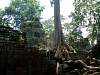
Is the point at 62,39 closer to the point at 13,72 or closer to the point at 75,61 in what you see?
the point at 75,61

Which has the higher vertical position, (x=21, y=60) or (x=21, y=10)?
(x=21, y=10)

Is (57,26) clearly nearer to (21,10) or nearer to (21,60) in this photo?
(21,60)

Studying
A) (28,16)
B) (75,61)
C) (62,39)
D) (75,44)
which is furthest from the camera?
(28,16)

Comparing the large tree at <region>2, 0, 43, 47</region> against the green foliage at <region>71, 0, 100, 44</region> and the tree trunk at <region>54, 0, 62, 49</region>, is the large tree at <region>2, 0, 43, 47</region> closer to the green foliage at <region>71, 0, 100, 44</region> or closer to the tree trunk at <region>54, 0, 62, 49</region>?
the green foliage at <region>71, 0, 100, 44</region>

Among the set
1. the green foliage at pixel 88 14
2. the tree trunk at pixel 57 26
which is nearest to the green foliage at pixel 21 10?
the green foliage at pixel 88 14

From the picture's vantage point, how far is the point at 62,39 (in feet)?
42.8

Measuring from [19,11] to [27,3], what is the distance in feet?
4.17

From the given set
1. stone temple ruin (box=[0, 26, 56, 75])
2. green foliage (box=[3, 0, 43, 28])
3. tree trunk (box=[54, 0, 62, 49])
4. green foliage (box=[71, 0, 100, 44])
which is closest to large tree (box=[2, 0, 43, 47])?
green foliage (box=[3, 0, 43, 28])

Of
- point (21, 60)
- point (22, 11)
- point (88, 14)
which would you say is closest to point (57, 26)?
point (21, 60)

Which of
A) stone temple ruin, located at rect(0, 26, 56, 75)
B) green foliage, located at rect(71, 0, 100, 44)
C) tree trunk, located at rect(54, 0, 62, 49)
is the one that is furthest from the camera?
green foliage, located at rect(71, 0, 100, 44)

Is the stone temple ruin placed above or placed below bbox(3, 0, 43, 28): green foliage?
below

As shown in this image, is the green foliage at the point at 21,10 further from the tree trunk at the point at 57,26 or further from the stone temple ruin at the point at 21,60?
the stone temple ruin at the point at 21,60

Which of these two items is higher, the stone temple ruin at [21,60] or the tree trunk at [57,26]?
the tree trunk at [57,26]

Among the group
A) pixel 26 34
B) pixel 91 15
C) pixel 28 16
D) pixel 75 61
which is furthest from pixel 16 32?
pixel 28 16
